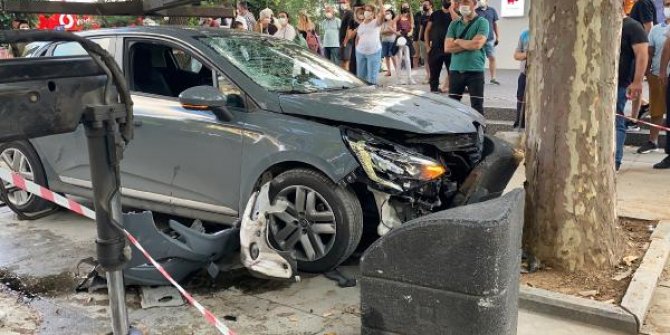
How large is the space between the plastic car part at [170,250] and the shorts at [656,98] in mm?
6030

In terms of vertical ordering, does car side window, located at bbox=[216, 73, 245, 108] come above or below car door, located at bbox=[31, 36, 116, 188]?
above

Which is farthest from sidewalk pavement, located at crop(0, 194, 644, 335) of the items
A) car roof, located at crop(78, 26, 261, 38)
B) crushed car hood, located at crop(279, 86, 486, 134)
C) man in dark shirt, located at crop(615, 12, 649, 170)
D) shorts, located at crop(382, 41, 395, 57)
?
shorts, located at crop(382, 41, 395, 57)

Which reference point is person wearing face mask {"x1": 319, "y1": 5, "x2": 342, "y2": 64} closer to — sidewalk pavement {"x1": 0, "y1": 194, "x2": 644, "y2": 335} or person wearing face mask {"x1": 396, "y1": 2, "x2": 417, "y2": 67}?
person wearing face mask {"x1": 396, "y1": 2, "x2": 417, "y2": 67}

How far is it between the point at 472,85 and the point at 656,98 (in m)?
2.30

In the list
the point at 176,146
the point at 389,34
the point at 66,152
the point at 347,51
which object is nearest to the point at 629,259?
the point at 176,146

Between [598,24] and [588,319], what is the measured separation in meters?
1.76

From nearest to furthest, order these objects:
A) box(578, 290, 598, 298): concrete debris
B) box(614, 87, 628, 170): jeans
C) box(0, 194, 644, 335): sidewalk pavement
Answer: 1. box(0, 194, 644, 335): sidewalk pavement
2. box(578, 290, 598, 298): concrete debris
3. box(614, 87, 628, 170): jeans

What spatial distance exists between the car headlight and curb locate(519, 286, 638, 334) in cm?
94

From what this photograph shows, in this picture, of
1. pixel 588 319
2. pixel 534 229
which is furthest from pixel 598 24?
pixel 588 319

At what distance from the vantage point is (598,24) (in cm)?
366

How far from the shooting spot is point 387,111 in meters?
4.10

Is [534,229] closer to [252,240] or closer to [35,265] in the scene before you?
[252,240]

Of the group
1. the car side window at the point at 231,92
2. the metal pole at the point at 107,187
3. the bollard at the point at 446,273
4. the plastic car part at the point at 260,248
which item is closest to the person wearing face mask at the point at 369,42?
the car side window at the point at 231,92

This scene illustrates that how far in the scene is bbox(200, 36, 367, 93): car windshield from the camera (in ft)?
14.8
